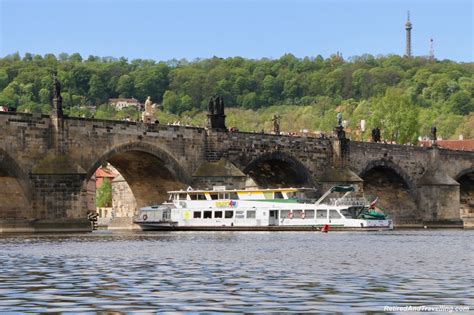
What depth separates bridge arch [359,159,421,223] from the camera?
9975 cm

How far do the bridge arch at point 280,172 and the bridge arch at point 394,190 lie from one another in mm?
11634

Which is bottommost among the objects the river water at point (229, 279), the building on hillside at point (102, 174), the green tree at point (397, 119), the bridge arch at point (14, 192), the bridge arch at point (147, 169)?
the river water at point (229, 279)

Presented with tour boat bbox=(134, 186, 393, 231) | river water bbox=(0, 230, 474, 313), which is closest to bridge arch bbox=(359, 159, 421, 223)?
tour boat bbox=(134, 186, 393, 231)

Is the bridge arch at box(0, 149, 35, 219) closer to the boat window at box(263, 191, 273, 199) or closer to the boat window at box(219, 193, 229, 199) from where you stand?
the boat window at box(219, 193, 229, 199)

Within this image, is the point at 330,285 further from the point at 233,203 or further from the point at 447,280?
the point at 233,203

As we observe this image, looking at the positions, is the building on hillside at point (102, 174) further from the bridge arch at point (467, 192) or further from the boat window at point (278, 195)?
the boat window at point (278, 195)

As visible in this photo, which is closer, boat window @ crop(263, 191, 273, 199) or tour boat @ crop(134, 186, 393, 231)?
tour boat @ crop(134, 186, 393, 231)

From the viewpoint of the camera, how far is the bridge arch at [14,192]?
64175 millimetres

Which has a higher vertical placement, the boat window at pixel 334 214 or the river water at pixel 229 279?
the boat window at pixel 334 214

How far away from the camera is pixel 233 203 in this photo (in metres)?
75.9

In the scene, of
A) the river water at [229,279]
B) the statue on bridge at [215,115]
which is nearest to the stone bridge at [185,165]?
the statue on bridge at [215,115]

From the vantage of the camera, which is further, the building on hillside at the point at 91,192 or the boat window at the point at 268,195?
the building on hillside at the point at 91,192

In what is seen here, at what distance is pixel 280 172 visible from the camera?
3497 inches

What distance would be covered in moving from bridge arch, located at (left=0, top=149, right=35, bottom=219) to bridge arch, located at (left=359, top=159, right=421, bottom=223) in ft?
133
